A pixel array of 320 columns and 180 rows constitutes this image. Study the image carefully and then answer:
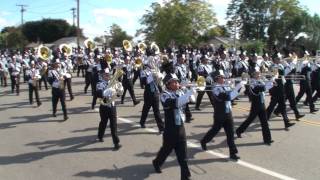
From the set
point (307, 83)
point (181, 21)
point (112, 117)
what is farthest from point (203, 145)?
point (181, 21)

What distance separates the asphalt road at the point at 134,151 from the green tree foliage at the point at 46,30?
89.5 metres

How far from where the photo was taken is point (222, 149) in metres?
11.0

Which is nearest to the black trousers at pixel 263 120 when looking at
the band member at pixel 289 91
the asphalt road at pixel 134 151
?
the asphalt road at pixel 134 151

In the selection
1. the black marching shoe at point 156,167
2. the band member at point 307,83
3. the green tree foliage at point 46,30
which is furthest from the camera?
the green tree foliage at point 46,30

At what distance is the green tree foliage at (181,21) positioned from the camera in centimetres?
5056

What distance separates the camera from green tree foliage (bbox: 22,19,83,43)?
103 meters

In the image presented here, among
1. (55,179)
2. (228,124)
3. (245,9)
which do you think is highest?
(245,9)

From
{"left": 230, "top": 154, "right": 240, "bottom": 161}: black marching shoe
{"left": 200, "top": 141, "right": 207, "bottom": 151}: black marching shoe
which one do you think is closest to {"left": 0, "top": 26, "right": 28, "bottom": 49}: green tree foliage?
{"left": 200, "top": 141, "right": 207, "bottom": 151}: black marching shoe

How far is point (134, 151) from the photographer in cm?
1102

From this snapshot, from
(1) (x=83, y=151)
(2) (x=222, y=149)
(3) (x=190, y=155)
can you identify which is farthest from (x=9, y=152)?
(2) (x=222, y=149)

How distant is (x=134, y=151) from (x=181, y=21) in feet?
134

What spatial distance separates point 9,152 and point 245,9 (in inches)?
2632

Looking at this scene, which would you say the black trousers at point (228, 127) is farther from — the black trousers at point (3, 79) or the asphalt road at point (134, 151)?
the black trousers at point (3, 79)

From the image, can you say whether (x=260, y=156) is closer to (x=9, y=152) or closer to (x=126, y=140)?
(x=126, y=140)
